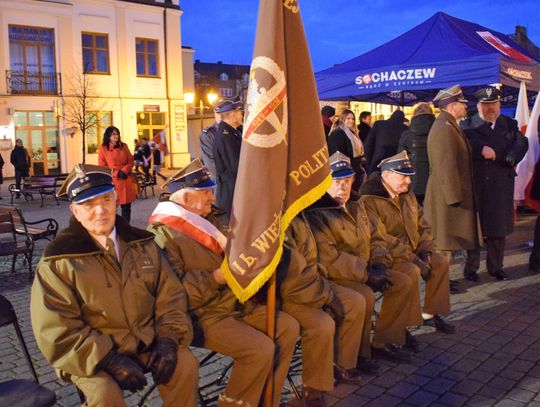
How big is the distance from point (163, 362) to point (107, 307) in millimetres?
413

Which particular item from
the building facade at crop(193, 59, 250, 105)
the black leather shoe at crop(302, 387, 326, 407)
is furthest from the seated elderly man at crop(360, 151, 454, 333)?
the building facade at crop(193, 59, 250, 105)

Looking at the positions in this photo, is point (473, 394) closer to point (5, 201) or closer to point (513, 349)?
point (513, 349)

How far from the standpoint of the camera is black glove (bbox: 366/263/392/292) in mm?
4578

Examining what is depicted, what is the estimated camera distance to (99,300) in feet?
10.4

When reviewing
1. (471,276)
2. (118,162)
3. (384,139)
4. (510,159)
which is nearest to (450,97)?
(510,159)

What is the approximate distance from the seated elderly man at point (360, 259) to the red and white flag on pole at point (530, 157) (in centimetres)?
479

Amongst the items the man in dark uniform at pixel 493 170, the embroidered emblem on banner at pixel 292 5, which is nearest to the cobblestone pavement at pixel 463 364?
the man in dark uniform at pixel 493 170

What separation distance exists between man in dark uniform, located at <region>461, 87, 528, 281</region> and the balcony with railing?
2568cm

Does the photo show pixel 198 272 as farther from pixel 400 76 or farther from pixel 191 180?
pixel 400 76

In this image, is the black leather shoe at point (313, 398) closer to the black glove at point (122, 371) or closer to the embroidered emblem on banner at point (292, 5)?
the black glove at point (122, 371)

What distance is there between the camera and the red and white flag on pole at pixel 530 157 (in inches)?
350

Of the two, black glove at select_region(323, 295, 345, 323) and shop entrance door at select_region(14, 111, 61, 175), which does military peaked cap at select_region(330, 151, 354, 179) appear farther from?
shop entrance door at select_region(14, 111, 61, 175)

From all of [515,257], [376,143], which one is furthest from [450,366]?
[376,143]

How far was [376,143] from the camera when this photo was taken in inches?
383
